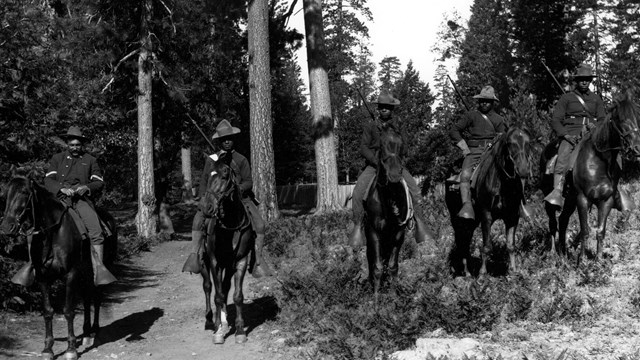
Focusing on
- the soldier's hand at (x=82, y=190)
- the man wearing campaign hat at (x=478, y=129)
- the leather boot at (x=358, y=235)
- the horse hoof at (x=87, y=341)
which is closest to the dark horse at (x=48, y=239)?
the soldier's hand at (x=82, y=190)

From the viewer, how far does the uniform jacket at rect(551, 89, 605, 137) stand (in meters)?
11.9

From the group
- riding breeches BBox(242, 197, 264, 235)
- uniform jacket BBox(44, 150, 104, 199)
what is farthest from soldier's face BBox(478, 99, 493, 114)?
uniform jacket BBox(44, 150, 104, 199)

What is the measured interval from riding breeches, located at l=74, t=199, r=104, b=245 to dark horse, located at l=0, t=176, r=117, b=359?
0.21 m

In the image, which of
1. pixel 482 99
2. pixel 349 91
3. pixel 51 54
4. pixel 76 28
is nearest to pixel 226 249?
pixel 482 99

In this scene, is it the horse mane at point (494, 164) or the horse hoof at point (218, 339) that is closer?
the horse hoof at point (218, 339)

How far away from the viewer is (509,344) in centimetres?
775

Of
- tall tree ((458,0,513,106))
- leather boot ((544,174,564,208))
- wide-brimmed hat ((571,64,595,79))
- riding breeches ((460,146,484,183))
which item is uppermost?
tall tree ((458,0,513,106))

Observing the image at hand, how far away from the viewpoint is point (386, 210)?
9727mm

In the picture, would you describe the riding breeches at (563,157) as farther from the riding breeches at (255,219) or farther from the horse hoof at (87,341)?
the horse hoof at (87,341)

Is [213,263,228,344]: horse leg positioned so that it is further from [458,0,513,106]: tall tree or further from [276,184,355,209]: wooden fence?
[276,184,355,209]: wooden fence

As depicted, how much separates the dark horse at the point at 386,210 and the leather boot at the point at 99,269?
13.3 feet

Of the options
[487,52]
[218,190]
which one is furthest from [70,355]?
[487,52]

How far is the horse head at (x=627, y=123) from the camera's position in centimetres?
995

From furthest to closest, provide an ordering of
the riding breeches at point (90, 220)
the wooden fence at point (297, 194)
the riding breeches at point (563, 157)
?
the wooden fence at point (297, 194) → the riding breeches at point (563, 157) → the riding breeches at point (90, 220)
